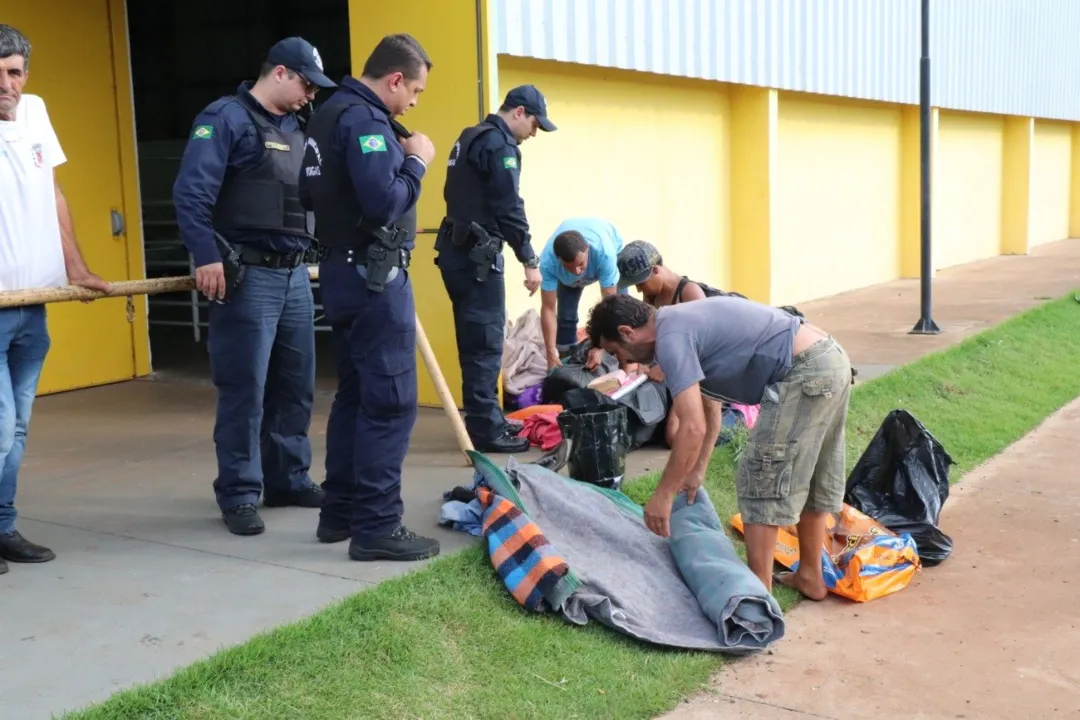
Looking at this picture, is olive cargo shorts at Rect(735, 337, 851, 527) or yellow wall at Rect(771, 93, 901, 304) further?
yellow wall at Rect(771, 93, 901, 304)

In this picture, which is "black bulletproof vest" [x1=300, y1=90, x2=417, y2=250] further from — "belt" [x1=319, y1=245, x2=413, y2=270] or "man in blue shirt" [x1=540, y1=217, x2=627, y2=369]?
"man in blue shirt" [x1=540, y1=217, x2=627, y2=369]

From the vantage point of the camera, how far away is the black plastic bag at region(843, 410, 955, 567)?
566 cm

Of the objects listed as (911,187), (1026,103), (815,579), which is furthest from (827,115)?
(815,579)

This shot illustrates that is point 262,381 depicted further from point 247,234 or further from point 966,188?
point 966,188

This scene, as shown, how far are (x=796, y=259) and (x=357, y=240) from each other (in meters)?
9.77

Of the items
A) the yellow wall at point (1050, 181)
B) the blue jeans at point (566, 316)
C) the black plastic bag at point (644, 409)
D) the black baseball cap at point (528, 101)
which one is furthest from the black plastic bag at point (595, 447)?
the yellow wall at point (1050, 181)

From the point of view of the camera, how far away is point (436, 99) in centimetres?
744

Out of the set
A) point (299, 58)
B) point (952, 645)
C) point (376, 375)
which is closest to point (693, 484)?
point (952, 645)

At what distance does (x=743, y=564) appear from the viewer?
4.69 m

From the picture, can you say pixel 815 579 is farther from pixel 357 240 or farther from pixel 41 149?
pixel 41 149

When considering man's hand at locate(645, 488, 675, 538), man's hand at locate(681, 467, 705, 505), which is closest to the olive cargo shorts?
man's hand at locate(681, 467, 705, 505)

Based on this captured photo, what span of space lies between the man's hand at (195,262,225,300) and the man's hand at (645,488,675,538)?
6.30 ft

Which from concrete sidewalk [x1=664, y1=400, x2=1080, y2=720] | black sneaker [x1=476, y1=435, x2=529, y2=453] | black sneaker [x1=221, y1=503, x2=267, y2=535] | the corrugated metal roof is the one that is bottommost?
concrete sidewalk [x1=664, y1=400, x2=1080, y2=720]

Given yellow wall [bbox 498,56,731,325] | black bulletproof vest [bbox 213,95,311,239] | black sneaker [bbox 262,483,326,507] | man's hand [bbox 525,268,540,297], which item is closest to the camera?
black bulletproof vest [bbox 213,95,311,239]
